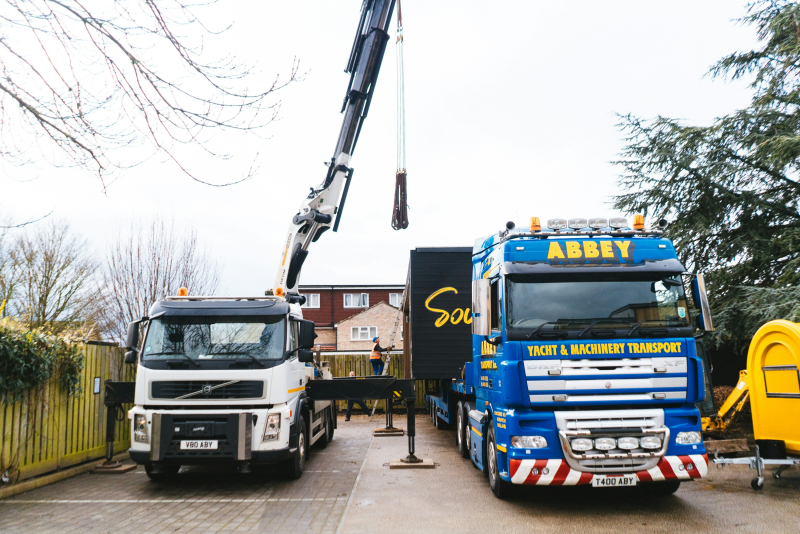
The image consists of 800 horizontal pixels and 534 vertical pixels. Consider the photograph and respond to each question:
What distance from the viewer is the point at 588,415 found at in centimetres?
580

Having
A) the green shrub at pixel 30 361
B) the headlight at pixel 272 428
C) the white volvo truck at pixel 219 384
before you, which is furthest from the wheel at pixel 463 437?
the green shrub at pixel 30 361

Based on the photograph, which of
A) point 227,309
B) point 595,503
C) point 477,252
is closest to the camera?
point 595,503

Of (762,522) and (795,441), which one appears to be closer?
(762,522)

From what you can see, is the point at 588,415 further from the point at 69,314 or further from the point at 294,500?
the point at 69,314

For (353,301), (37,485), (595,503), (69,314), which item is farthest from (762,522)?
(353,301)

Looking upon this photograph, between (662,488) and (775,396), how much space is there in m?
1.98

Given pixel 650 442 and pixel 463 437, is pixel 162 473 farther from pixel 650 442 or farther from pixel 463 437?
pixel 650 442

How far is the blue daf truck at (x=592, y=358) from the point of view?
5.75m

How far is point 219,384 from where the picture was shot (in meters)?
7.21

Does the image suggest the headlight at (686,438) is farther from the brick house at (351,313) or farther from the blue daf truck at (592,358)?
the brick house at (351,313)

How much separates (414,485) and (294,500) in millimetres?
1690

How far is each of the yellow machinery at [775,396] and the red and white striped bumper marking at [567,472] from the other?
4.78 feet

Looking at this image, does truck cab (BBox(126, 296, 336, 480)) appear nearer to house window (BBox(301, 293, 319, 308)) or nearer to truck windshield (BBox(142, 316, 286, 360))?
truck windshield (BBox(142, 316, 286, 360))

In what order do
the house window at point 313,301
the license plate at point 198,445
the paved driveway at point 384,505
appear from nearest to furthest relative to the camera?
the paved driveway at point 384,505 < the license plate at point 198,445 < the house window at point 313,301
